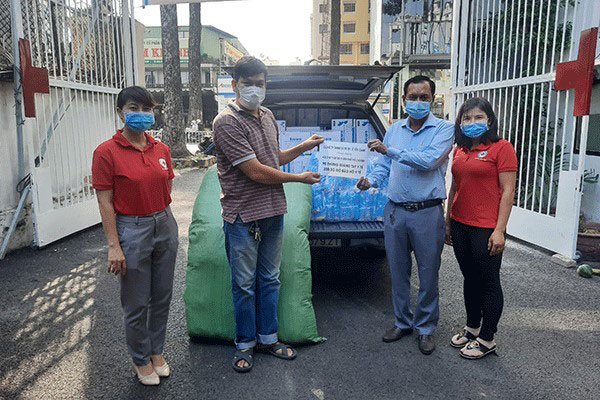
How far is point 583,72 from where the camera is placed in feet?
16.9

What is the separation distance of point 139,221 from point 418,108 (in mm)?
1945

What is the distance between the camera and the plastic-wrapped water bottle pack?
4.18 m

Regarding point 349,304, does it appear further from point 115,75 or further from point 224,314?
point 115,75

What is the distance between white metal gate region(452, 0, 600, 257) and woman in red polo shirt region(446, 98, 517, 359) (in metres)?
2.82

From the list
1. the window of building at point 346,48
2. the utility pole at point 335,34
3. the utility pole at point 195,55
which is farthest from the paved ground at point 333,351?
the window of building at point 346,48

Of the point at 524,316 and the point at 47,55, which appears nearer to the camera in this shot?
the point at 524,316

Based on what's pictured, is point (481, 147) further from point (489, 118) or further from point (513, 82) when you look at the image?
point (513, 82)

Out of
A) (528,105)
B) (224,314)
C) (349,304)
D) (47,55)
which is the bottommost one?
(349,304)

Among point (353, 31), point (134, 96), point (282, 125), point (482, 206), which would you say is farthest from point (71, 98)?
point (353, 31)

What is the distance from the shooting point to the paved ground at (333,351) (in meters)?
2.84

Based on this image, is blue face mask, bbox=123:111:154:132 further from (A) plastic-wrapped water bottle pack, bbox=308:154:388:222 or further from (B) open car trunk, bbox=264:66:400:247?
(A) plastic-wrapped water bottle pack, bbox=308:154:388:222

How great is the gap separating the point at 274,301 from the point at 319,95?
214 centimetres

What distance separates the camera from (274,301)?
10.4 ft

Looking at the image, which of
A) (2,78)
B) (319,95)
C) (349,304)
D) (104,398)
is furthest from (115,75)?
(104,398)
